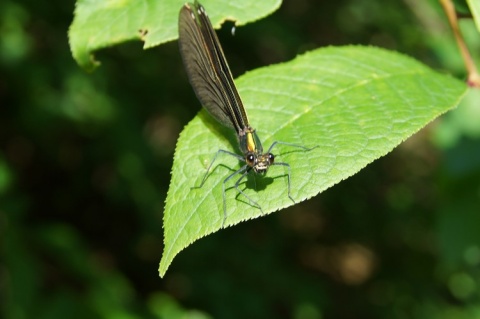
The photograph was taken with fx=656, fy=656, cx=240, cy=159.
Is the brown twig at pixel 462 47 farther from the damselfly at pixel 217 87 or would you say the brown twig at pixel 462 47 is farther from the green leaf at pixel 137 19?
the damselfly at pixel 217 87

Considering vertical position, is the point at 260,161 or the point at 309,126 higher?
the point at 309,126

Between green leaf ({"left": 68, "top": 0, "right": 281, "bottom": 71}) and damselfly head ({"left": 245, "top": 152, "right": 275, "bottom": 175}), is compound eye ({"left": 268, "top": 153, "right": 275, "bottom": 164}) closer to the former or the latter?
damselfly head ({"left": 245, "top": 152, "right": 275, "bottom": 175})

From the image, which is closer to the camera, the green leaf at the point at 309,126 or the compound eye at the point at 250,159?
the green leaf at the point at 309,126

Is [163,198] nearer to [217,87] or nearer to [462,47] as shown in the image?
[217,87]

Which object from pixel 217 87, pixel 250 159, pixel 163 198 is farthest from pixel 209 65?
pixel 163 198

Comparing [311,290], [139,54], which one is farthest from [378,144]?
[311,290]

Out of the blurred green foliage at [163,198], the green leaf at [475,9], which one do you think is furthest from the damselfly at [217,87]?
the blurred green foliage at [163,198]
